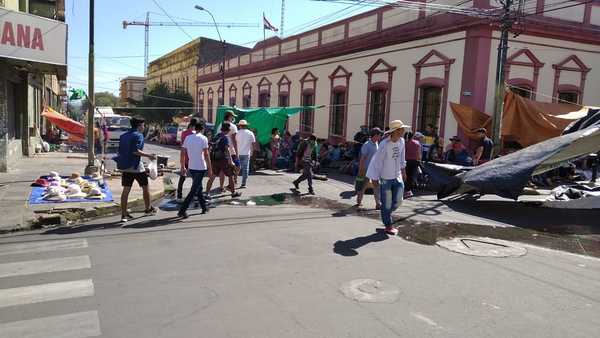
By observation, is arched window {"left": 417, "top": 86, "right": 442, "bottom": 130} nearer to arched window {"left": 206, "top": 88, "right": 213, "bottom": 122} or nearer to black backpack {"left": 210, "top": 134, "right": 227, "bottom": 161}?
black backpack {"left": 210, "top": 134, "right": 227, "bottom": 161}

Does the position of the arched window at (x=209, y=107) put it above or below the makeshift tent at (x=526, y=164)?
above

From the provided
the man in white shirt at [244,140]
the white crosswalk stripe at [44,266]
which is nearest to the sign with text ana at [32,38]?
the man in white shirt at [244,140]

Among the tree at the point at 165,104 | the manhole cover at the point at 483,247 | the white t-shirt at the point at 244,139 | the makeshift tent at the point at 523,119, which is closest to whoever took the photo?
the manhole cover at the point at 483,247

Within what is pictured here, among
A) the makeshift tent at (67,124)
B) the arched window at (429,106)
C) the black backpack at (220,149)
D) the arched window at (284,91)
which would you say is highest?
the arched window at (284,91)

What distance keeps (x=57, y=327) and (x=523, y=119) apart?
588 inches

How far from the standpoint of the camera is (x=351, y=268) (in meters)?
5.52

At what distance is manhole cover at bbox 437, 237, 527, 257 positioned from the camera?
6.44 m

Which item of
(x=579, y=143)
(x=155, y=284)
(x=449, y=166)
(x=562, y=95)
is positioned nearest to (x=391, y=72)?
(x=562, y=95)

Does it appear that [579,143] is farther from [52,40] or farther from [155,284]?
[52,40]

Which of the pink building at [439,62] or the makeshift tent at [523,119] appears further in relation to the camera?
the pink building at [439,62]

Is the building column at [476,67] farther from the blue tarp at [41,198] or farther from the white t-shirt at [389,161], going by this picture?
the blue tarp at [41,198]

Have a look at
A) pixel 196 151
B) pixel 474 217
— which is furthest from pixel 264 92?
pixel 474 217

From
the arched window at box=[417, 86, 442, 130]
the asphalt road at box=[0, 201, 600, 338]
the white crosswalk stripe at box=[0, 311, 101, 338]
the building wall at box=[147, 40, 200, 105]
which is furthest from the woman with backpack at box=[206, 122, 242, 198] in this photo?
the building wall at box=[147, 40, 200, 105]

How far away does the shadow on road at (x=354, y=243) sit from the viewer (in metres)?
6.23
